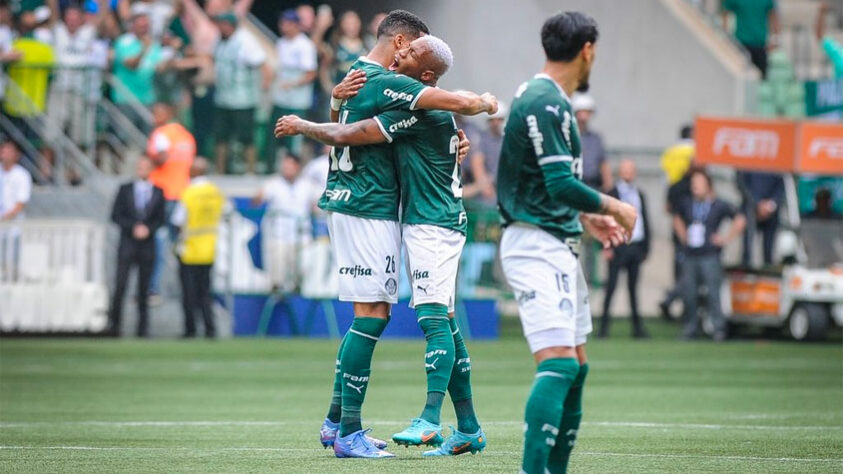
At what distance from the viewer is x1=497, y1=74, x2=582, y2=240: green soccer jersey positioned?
716cm

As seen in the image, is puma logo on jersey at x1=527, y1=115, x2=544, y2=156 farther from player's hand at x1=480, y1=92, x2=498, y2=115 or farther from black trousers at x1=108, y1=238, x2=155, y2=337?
black trousers at x1=108, y1=238, x2=155, y2=337

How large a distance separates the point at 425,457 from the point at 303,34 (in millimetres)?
15851

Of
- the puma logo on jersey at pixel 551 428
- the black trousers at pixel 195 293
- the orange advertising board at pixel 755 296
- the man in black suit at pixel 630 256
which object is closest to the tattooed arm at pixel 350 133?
the puma logo on jersey at pixel 551 428

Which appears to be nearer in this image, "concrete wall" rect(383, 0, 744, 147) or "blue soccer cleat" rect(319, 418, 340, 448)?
"blue soccer cleat" rect(319, 418, 340, 448)

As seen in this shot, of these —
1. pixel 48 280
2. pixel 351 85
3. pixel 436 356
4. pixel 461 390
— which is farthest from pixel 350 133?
pixel 48 280

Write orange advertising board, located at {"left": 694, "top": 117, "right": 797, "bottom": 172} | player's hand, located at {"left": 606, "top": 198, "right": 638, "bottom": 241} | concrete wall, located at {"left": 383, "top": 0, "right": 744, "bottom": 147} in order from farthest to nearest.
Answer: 1. concrete wall, located at {"left": 383, "top": 0, "right": 744, "bottom": 147}
2. orange advertising board, located at {"left": 694, "top": 117, "right": 797, "bottom": 172}
3. player's hand, located at {"left": 606, "top": 198, "right": 638, "bottom": 241}

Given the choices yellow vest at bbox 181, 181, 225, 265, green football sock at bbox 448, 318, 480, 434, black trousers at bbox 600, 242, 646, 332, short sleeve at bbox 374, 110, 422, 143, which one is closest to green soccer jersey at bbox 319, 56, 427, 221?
short sleeve at bbox 374, 110, 422, 143

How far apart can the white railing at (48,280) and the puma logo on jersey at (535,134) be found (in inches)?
610

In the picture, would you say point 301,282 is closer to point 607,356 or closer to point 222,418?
point 607,356

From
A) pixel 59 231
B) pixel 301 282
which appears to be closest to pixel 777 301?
pixel 301 282

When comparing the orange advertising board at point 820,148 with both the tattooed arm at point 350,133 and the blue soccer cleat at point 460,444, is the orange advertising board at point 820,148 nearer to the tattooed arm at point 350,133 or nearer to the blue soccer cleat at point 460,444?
the blue soccer cleat at point 460,444

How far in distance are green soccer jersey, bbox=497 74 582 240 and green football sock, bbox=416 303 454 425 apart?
1593 mm

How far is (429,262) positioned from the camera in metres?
8.88

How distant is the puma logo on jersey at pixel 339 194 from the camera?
354 inches
